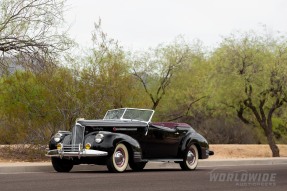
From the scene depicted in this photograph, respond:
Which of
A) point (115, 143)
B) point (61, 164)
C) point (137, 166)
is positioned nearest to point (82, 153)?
point (115, 143)

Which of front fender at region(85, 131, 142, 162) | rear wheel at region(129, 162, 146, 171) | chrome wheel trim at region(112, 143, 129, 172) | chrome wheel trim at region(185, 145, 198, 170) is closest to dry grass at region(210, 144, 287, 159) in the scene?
chrome wheel trim at region(185, 145, 198, 170)

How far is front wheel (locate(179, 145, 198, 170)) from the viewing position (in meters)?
19.6

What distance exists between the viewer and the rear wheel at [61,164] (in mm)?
18000

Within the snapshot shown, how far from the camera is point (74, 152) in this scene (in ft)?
56.1

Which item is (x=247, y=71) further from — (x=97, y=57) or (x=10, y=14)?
(x=10, y=14)

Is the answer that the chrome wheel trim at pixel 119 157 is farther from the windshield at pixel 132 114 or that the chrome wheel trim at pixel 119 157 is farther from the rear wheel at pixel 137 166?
the windshield at pixel 132 114

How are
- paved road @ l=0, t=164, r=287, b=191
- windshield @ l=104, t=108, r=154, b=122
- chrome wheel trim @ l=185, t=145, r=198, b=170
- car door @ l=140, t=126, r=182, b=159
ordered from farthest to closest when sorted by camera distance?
1. chrome wheel trim @ l=185, t=145, r=198, b=170
2. windshield @ l=104, t=108, r=154, b=122
3. car door @ l=140, t=126, r=182, b=159
4. paved road @ l=0, t=164, r=287, b=191

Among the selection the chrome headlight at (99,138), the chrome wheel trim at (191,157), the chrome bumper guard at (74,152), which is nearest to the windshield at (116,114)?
the chrome headlight at (99,138)

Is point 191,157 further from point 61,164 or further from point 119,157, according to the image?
point 61,164

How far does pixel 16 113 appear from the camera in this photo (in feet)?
83.0

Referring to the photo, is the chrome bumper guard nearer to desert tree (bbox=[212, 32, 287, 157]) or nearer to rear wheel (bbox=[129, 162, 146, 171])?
rear wheel (bbox=[129, 162, 146, 171])

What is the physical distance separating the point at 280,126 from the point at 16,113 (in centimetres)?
3324

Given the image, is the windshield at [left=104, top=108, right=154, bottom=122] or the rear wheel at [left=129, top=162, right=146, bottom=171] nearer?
the rear wheel at [left=129, top=162, right=146, bottom=171]

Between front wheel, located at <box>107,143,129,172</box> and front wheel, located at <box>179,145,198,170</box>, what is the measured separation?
100 inches
